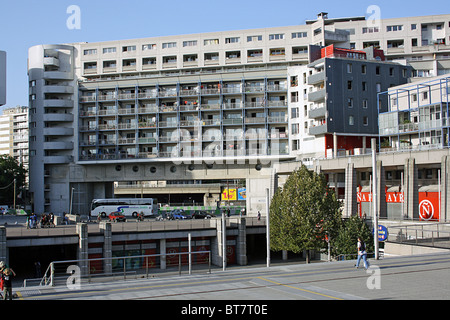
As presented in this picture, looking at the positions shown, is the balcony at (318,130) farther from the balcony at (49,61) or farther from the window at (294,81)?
the balcony at (49,61)

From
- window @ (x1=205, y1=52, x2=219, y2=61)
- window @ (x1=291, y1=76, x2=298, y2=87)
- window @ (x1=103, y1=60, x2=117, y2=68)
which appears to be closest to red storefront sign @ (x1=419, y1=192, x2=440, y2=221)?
window @ (x1=291, y1=76, x2=298, y2=87)

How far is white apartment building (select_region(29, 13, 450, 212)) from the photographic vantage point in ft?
267

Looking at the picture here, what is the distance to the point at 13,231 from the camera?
46.0 metres

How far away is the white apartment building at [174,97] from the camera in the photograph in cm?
8150

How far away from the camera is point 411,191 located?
4997 cm

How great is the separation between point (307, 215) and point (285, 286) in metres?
24.7

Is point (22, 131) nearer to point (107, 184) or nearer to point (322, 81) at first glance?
point (107, 184)

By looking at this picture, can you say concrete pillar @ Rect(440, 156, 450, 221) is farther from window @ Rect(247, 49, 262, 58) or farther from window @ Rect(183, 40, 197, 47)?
window @ Rect(183, 40, 197, 47)

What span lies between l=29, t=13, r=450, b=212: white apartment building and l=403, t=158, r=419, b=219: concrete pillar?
2943cm

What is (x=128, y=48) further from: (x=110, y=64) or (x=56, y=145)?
(x=56, y=145)

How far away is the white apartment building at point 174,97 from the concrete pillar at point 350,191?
793 inches

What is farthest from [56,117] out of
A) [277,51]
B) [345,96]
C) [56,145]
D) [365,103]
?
[365,103]

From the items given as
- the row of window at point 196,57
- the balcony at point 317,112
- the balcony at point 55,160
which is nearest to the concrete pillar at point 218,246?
the balcony at point 317,112
